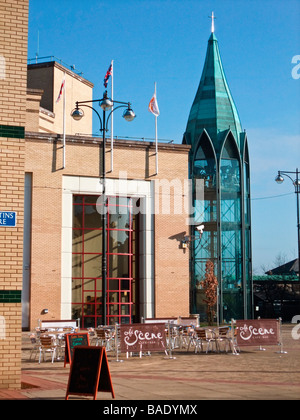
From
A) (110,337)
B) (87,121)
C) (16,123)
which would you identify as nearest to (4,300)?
(16,123)

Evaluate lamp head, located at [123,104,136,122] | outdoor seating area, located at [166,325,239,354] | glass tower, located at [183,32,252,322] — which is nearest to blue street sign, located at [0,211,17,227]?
outdoor seating area, located at [166,325,239,354]

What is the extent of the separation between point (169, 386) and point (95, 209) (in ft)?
85.9

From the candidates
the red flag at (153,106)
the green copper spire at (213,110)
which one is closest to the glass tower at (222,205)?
the green copper spire at (213,110)

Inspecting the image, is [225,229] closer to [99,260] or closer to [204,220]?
[204,220]

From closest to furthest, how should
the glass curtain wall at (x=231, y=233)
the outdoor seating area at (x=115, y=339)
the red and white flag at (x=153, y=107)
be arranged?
the outdoor seating area at (x=115, y=339) → the red and white flag at (x=153, y=107) → the glass curtain wall at (x=231, y=233)

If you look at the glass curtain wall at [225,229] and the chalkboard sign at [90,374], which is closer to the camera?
the chalkboard sign at [90,374]

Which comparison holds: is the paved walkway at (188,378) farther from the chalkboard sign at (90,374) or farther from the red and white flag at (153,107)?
the red and white flag at (153,107)

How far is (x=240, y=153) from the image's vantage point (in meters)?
64.2

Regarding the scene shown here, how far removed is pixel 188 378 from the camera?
14727 millimetres

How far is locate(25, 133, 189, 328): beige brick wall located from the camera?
3550 centimetres

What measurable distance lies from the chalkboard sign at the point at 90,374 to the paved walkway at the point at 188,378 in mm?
634

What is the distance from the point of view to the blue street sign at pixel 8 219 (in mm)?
12867

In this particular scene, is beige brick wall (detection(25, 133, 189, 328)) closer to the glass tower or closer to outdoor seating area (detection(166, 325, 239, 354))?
outdoor seating area (detection(166, 325, 239, 354))

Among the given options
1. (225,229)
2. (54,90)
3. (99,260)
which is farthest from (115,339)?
(225,229)
